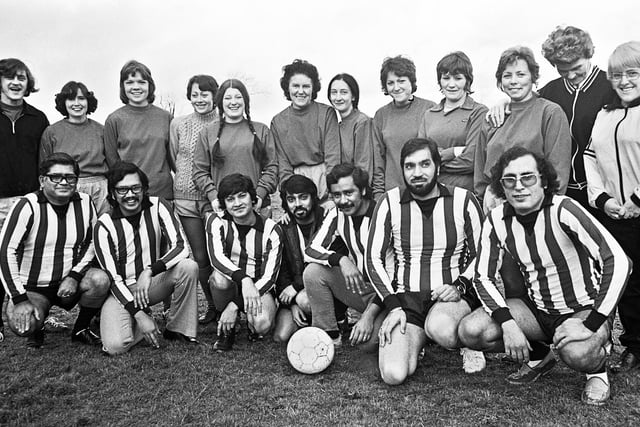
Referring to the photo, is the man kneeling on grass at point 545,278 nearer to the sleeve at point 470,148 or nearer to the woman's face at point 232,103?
the sleeve at point 470,148

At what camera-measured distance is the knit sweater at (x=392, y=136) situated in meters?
4.84

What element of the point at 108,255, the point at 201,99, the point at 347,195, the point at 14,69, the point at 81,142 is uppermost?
the point at 14,69

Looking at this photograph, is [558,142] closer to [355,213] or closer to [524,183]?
[524,183]

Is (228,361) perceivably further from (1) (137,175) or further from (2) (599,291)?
(2) (599,291)

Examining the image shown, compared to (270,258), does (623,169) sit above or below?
above

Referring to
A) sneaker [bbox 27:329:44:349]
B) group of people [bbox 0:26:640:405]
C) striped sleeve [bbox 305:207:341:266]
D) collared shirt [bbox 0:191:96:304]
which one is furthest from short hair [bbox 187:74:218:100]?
sneaker [bbox 27:329:44:349]

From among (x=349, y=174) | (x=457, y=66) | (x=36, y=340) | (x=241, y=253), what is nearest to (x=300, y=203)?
(x=349, y=174)

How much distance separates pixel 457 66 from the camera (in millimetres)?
4508

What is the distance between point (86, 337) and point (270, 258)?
1619 millimetres

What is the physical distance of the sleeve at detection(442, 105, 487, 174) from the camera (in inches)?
171

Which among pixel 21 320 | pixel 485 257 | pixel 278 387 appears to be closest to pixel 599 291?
pixel 485 257

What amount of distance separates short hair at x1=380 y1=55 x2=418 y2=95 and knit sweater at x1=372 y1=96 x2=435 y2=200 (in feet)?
0.51

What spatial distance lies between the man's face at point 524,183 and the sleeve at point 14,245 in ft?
11.7

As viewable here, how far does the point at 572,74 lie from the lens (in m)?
4.20
